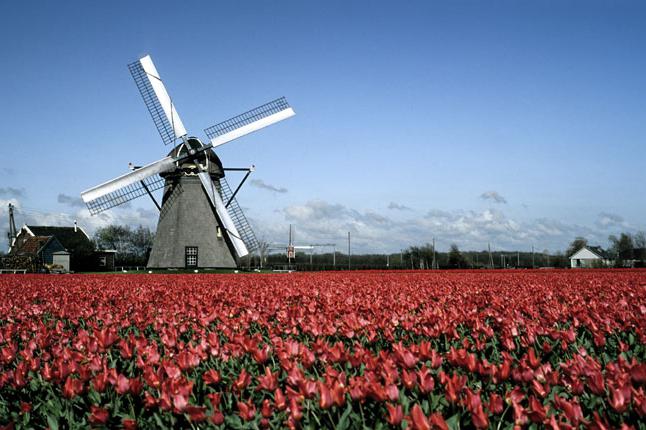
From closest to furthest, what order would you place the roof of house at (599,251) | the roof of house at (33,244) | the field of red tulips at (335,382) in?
the field of red tulips at (335,382)
the roof of house at (33,244)
the roof of house at (599,251)

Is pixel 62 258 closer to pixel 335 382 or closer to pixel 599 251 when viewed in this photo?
pixel 335 382

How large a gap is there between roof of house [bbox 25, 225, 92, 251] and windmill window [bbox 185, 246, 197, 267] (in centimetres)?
4590

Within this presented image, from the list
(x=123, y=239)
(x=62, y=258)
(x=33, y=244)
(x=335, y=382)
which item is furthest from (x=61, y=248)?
(x=335, y=382)

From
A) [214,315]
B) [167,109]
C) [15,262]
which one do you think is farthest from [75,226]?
[214,315]

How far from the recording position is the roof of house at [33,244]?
61719 mm

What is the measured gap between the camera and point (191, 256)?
29547 mm

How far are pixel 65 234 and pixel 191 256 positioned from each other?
49621mm

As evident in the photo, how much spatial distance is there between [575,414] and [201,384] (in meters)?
2.23

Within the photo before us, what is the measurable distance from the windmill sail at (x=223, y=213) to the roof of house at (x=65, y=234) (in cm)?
4666

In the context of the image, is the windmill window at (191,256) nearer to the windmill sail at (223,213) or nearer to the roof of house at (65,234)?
the windmill sail at (223,213)

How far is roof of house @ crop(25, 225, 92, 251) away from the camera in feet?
228

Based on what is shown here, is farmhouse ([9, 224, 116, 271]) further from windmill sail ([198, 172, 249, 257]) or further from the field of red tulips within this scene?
the field of red tulips

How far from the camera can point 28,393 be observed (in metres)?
3.53

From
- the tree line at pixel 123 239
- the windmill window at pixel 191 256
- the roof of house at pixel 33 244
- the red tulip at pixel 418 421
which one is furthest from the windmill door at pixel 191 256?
the tree line at pixel 123 239
